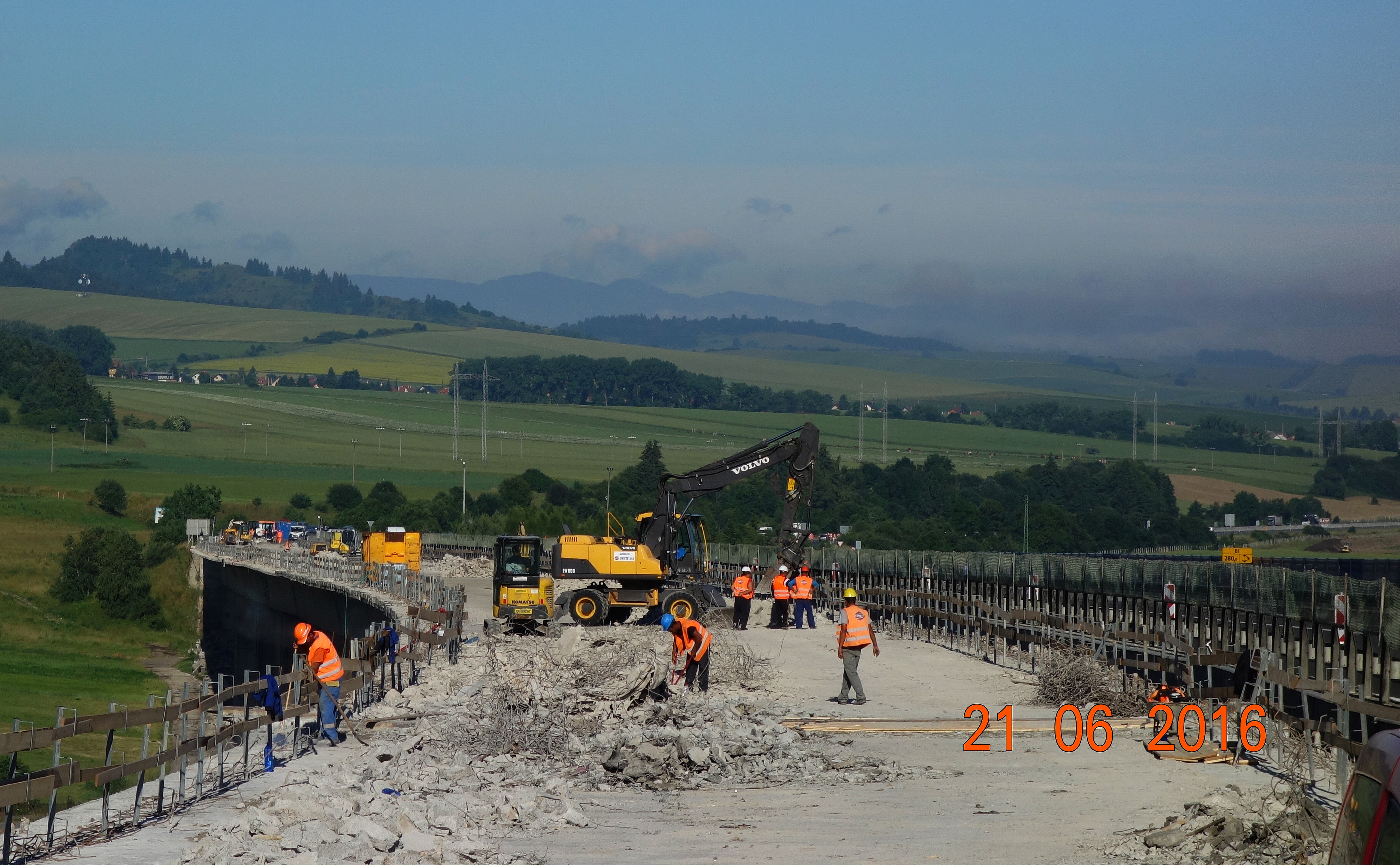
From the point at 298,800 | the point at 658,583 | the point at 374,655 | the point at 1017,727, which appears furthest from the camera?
the point at 658,583

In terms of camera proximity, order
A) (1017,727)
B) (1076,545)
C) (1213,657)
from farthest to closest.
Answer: (1076,545)
(1017,727)
(1213,657)

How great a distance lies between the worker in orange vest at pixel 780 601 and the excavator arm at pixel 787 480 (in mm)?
1711

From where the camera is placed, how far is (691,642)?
801 inches

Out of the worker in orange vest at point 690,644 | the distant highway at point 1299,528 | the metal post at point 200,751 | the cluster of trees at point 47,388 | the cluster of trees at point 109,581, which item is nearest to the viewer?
the metal post at point 200,751

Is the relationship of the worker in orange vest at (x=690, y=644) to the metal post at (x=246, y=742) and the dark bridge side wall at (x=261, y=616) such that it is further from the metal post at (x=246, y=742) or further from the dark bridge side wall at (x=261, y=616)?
the dark bridge side wall at (x=261, y=616)

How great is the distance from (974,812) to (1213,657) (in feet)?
17.8

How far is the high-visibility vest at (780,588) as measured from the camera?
36844 mm

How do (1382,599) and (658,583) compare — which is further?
(658,583)

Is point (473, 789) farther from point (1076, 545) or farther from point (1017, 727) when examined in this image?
point (1076, 545)

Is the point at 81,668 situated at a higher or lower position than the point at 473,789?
lower

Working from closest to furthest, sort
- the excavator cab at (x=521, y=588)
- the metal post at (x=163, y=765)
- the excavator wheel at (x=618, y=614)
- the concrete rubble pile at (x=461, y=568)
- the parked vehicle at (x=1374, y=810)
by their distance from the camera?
the parked vehicle at (x=1374, y=810), the metal post at (x=163, y=765), the excavator cab at (x=521, y=588), the excavator wheel at (x=618, y=614), the concrete rubble pile at (x=461, y=568)

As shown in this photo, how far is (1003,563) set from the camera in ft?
128

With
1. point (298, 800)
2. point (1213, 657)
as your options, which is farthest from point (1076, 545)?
point (298, 800)

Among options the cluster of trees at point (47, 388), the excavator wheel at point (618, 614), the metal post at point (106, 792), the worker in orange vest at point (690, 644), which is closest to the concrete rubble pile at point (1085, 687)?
the worker in orange vest at point (690, 644)
